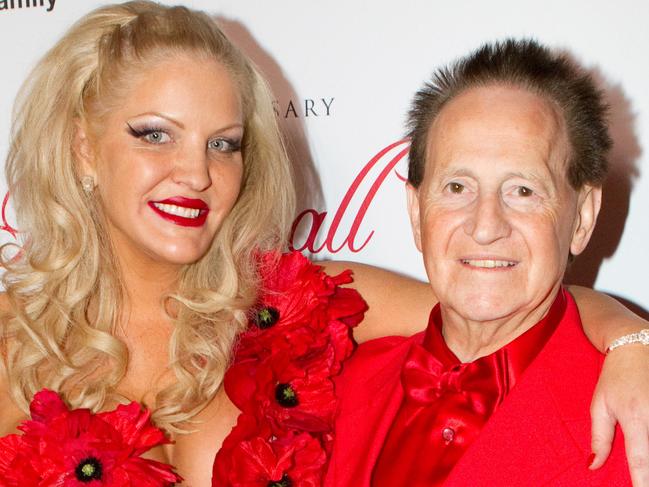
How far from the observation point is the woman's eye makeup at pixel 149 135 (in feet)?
6.11

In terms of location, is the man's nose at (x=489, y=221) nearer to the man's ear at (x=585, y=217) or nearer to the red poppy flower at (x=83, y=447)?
the man's ear at (x=585, y=217)

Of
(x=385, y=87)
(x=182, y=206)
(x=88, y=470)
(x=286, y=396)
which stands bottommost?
(x=88, y=470)

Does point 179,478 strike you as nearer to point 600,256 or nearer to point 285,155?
point 285,155

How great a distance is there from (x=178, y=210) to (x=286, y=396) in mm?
416

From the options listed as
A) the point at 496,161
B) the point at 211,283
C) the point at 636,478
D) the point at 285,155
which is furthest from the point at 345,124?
the point at 636,478

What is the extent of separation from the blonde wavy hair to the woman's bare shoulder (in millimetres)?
233

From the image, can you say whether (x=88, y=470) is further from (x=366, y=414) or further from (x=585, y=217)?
(x=585, y=217)

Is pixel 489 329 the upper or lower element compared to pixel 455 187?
lower

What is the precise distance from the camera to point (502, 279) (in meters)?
1.52

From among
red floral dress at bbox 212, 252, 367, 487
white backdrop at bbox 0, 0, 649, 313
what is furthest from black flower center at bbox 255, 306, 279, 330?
white backdrop at bbox 0, 0, 649, 313

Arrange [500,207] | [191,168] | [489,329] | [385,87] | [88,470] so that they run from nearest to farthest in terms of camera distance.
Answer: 1. [500,207]
2. [489,329]
3. [88,470]
4. [191,168]
5. [385,87]

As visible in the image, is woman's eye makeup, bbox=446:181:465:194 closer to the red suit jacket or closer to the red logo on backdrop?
the red suit jacket

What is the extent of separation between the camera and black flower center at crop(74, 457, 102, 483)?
1714 mm

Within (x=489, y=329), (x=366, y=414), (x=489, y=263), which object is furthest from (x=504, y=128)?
(x=366, y=414)
